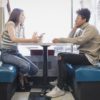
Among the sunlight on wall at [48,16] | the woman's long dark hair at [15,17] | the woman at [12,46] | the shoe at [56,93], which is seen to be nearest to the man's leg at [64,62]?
the shoe at [56,93]

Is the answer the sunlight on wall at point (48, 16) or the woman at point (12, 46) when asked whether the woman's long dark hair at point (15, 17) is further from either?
the sunlight on wall at point (48, 16)

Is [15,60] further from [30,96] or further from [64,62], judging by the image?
[64,62]

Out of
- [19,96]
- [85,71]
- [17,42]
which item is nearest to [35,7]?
[17,42]

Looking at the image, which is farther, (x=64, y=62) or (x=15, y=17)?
(x=15, y=17)

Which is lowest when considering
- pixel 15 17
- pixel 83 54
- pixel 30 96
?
pixel 30 96

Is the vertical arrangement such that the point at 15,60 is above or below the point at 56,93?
above

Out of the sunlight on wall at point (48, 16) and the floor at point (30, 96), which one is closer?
the floor at point (30, 96)

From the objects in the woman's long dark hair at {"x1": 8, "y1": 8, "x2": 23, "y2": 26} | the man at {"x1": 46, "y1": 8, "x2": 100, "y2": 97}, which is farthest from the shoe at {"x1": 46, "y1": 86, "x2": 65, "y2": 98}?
the woman's long dark hair at {"x1": 8, "y1": 8, "x2": 23, "y2": 26}

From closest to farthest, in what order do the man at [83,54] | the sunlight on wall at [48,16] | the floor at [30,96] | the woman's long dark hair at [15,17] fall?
1. the man at [83,54]
2. the floor at [30,96]
3. the woman's long dark hair at [15,17]
4. the sunlight on wall at [48,16]

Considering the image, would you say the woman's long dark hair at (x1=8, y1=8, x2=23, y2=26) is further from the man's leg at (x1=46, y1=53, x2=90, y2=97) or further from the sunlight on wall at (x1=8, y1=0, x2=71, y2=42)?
the sunlight on wall at (x1=8, y1=0, x2=71, y2=42)

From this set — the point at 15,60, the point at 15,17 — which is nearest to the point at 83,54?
the point at 15,60

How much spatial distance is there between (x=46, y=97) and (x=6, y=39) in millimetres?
1012

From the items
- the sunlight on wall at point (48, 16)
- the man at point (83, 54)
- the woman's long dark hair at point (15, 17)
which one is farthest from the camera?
the sunlight on wall at point (48, 16)

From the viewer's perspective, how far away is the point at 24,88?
3.79 metres
